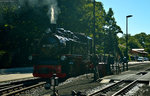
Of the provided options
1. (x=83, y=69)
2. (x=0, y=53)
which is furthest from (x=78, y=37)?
(x=0, y=53)

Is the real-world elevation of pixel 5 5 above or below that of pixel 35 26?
above

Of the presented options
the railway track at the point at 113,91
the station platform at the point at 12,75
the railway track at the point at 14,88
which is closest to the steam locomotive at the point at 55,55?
the railway track at the point at 14,88

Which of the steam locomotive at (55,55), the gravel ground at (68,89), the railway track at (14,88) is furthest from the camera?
the steam locomotive at (55,55)

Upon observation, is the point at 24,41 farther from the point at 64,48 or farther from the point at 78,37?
the point at 64,48

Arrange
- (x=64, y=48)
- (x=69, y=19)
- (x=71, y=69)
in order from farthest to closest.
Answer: (x=69, y=19)
(x=71, y=69)
(x=64, y=48)

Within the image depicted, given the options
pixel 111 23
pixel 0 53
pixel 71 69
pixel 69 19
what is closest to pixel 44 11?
pixel 69 19

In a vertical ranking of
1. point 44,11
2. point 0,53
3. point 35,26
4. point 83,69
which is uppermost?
point 44,11

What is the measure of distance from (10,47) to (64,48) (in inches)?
589

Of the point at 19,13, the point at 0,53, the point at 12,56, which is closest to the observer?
the point at 0,53

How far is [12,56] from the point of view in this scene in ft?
87.0

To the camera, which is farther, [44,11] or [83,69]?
[44,11]

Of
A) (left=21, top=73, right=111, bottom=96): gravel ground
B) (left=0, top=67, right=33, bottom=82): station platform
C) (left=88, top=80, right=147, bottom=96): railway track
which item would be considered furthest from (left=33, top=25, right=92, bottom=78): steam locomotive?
(left=88, top=80, right=147, bottom=96): railway track

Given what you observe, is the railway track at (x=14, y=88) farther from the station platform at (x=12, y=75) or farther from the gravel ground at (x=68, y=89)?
the station platform at (x=12, y=75)

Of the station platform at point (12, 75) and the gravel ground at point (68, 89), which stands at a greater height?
the station platform at point (12, 75)
